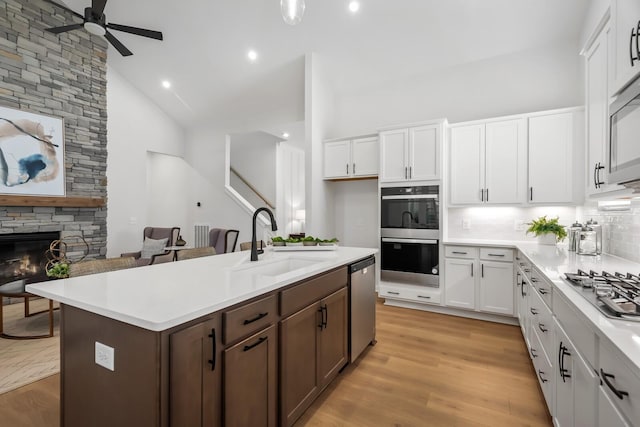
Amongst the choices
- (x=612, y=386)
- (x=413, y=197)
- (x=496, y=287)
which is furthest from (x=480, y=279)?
(x=612, y=386)

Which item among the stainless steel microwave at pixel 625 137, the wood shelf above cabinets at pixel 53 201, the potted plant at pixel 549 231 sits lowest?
the potted plant at pixel 549 231

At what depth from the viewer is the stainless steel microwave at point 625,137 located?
4.34ft

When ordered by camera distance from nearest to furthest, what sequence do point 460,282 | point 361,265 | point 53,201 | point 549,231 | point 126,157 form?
point 361,265 → point 549,231 → point 460,282 → point 53,201 → point 126,157

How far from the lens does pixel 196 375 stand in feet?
3.79

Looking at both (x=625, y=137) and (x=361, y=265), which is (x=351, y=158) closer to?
(x=361, y=265)

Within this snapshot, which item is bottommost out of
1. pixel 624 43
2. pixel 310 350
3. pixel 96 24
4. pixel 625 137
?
pixel 310 350

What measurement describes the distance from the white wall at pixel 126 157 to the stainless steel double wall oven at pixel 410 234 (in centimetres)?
468

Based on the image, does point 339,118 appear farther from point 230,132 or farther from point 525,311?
point 525,311

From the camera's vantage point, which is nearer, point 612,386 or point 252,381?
point 612,386

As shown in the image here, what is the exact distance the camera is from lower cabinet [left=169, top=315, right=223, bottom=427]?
1086 millimetres

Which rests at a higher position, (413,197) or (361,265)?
(413,197)

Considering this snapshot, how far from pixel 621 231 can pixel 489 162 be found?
1.48m

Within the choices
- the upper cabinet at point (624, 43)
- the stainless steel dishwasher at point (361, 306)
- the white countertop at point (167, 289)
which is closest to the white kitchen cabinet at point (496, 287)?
the stainless steel dishwasher at point (361, 306)

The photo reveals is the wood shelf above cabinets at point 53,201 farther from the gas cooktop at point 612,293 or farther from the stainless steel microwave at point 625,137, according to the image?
the stainless steel microwave at point 625,137
